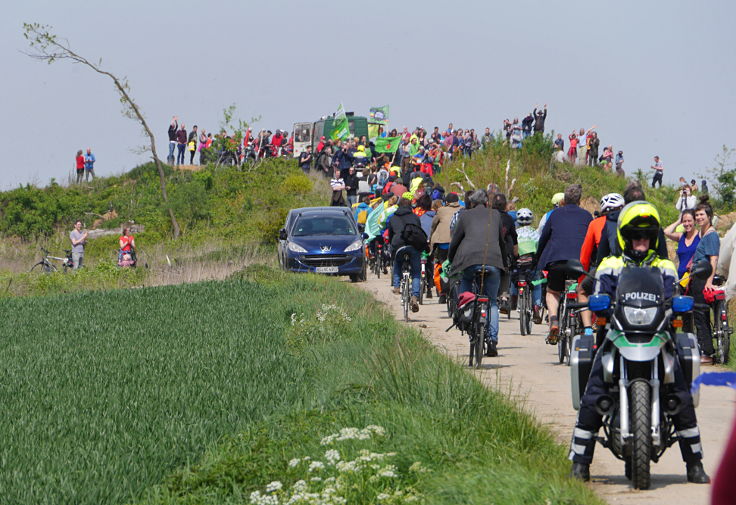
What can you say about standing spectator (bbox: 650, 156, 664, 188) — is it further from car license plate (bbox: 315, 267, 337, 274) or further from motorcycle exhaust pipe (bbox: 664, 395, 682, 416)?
motorcycle exhaust pipe (bbox: 664, 395, 682, 416)

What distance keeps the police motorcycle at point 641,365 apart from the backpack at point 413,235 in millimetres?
12482

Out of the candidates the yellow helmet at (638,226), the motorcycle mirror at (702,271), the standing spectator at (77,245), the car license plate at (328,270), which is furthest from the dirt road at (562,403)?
the standing spectator at (77,245)

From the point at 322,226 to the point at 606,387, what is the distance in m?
23.6

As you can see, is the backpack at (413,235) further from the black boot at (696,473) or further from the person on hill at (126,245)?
the person on hill at (126,245)

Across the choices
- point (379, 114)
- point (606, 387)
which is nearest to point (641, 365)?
point (606, 387)

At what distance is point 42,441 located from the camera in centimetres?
938

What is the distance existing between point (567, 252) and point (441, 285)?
7.21 m

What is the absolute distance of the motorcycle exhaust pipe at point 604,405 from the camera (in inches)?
282

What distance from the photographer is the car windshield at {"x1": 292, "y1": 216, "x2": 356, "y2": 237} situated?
100 feet

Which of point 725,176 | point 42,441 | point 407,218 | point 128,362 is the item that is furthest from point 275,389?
point 725,176

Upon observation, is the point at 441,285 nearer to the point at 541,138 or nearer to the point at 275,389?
the point at 275,389

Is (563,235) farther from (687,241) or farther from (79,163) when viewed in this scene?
(79,163)

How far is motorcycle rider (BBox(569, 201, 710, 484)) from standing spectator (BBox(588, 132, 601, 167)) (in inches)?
1982

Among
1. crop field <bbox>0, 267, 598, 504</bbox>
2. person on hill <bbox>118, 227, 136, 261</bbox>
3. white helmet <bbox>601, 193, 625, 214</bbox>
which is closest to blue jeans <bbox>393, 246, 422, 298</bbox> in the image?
crop field <bbox>0, 267, 598, 504</bbox>
